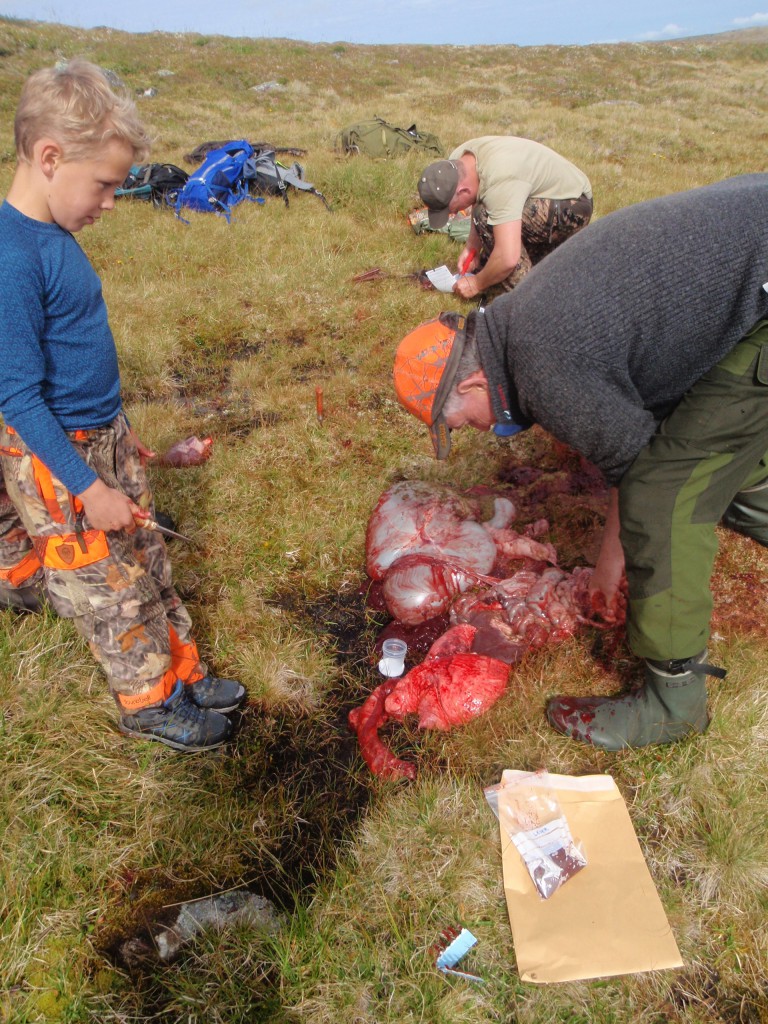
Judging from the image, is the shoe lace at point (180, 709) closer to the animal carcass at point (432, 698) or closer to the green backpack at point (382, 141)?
the animal carcass at point (432, 698)

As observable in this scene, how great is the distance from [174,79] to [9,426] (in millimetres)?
19662

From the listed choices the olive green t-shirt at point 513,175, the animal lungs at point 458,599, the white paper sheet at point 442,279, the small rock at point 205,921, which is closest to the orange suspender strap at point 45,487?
the small rock at point 205,921

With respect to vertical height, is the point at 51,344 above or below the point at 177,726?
above

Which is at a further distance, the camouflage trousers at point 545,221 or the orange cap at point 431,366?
the camouflage trousers at point 545,221

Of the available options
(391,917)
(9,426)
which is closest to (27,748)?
(9,426)

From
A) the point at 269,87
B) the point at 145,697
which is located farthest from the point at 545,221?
→ the point at 269,87

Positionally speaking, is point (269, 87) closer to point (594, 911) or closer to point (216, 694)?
point (216, 694)

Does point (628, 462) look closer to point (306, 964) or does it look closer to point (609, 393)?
point (609, 393)

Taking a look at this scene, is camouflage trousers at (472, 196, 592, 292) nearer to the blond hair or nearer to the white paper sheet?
the white paper sheet

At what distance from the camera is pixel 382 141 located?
9.69 metres

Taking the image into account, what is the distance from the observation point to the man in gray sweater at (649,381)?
1907mm

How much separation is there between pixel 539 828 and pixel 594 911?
286mm

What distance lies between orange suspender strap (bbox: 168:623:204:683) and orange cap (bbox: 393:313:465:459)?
4.64ft

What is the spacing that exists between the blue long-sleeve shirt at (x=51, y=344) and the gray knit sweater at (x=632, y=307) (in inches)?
53.4
